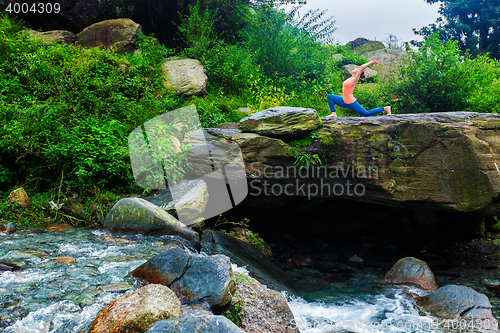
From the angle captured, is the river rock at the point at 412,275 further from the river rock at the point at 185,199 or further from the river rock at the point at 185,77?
the river rock at the point at 185,77

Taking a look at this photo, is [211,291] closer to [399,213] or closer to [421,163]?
[421,163]

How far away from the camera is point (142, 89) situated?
8023 mm

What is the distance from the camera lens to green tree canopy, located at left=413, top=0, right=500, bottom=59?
57.0 ft

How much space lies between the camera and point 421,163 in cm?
598

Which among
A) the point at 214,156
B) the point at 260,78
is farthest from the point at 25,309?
the point at 260,78

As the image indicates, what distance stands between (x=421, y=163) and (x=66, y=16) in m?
11.8

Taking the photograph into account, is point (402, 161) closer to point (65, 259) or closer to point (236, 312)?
point (236, 312)

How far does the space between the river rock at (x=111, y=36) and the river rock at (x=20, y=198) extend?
546 cm

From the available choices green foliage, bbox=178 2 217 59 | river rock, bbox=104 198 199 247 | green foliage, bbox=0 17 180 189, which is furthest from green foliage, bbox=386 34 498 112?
river rock, bbox=104 198 199 247

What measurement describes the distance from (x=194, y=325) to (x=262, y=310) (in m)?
1.24

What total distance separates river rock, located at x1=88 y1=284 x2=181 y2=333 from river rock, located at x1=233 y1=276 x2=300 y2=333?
84 cm

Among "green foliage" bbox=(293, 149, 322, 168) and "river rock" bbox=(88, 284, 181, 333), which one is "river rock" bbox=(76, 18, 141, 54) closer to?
"green foliage" bbox=(293, 149, 322, 168)

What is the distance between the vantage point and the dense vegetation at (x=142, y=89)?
226 inches

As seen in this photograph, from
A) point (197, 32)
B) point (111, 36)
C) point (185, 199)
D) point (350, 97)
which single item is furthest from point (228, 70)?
point (185, 199)
